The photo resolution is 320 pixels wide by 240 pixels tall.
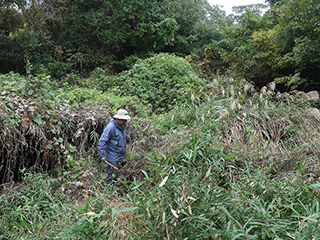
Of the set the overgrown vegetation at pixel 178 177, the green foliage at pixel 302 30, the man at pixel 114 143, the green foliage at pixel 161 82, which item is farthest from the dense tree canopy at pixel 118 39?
the man at pixel 114 143

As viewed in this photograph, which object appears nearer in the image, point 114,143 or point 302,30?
point 114,143

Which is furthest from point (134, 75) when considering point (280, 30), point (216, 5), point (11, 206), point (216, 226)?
point (216, 5)

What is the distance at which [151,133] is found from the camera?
552 cm

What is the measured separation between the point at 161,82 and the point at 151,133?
3.28 m

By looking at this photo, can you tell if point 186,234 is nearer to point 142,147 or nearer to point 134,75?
point 142,147

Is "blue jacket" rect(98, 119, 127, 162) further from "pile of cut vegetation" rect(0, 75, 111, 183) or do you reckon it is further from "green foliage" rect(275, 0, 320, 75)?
"green foliage" rect(275, 0, 320, 75)

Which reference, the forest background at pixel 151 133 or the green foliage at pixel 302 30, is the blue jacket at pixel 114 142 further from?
the green foliage at pixel 302 30

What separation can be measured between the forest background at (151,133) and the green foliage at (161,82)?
4cm

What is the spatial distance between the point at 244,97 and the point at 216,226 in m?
4.48

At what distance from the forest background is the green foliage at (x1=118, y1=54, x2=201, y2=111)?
0.04 meters

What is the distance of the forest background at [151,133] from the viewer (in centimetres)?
250

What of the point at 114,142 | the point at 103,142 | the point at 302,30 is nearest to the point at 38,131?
Result: the point at 103,142

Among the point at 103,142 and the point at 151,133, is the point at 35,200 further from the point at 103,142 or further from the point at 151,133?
the point at 151,133

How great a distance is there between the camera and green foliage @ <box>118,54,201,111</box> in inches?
305
